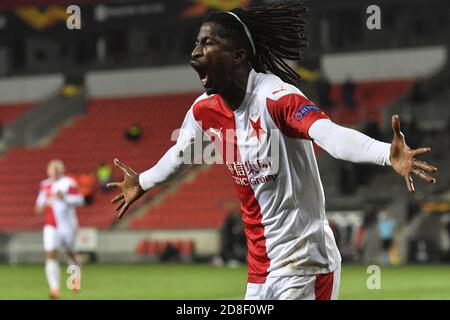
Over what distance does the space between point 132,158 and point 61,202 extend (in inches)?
560

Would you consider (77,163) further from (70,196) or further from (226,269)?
(70,196)

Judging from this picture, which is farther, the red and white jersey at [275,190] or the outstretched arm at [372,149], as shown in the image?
the red and white jersey at [275,190]

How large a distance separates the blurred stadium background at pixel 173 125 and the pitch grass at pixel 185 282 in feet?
0.43

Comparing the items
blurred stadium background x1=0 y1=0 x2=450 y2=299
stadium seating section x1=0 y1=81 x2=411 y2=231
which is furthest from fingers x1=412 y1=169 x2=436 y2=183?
stadium seating section x1=0 y1=81 x2=411 y2=231

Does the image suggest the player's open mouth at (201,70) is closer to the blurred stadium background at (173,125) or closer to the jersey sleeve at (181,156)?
the jersey sleeve at (181,156)

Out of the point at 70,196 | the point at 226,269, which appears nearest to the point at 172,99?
the point at 226,269

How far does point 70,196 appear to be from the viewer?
1522 cm

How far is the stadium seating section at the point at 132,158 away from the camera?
90.2ft

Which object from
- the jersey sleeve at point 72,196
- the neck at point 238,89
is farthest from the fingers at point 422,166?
the jersey sleeve at point 72,196

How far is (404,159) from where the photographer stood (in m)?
4.34

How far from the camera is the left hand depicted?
14.1 feet

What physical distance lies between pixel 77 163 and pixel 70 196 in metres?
15.0

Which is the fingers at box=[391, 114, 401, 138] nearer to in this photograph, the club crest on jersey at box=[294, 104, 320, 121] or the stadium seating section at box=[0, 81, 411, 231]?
the club crest on jersey at box=[294, 104, 320, 121]

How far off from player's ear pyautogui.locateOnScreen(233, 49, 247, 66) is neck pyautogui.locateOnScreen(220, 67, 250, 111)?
43 millimetres
